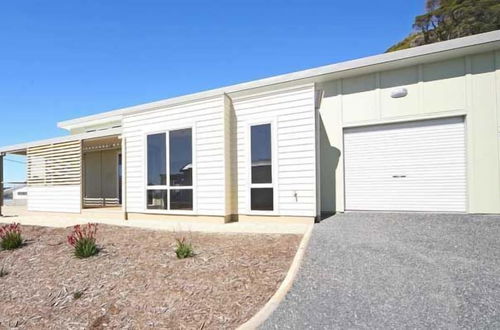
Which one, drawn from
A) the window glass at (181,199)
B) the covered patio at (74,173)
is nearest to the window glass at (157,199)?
the window glass at (181,199)

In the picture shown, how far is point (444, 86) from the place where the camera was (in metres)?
7.86

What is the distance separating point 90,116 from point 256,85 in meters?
9.75

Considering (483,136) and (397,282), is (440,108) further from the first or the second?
(397,282)

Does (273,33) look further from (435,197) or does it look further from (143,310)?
(143,310)

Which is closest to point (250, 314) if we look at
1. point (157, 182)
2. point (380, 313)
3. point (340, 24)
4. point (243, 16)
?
point (380, 313)

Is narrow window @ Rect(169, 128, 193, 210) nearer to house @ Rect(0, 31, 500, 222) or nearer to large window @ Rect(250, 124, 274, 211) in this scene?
house @ Rect(0, 31, 500, 222)

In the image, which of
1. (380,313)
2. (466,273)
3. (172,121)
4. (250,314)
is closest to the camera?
Answer: (380,313)

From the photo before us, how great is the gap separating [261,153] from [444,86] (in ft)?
16.4

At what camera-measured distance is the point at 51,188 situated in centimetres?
1170

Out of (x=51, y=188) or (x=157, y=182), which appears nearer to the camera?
(x=157, y=182)

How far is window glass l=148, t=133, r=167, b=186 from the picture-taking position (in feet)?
29.0

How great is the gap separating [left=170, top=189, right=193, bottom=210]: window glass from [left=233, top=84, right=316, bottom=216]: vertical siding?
5.22 feet

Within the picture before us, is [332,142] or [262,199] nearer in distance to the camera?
[262,199]

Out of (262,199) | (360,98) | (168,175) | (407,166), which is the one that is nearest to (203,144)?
(168,175)
